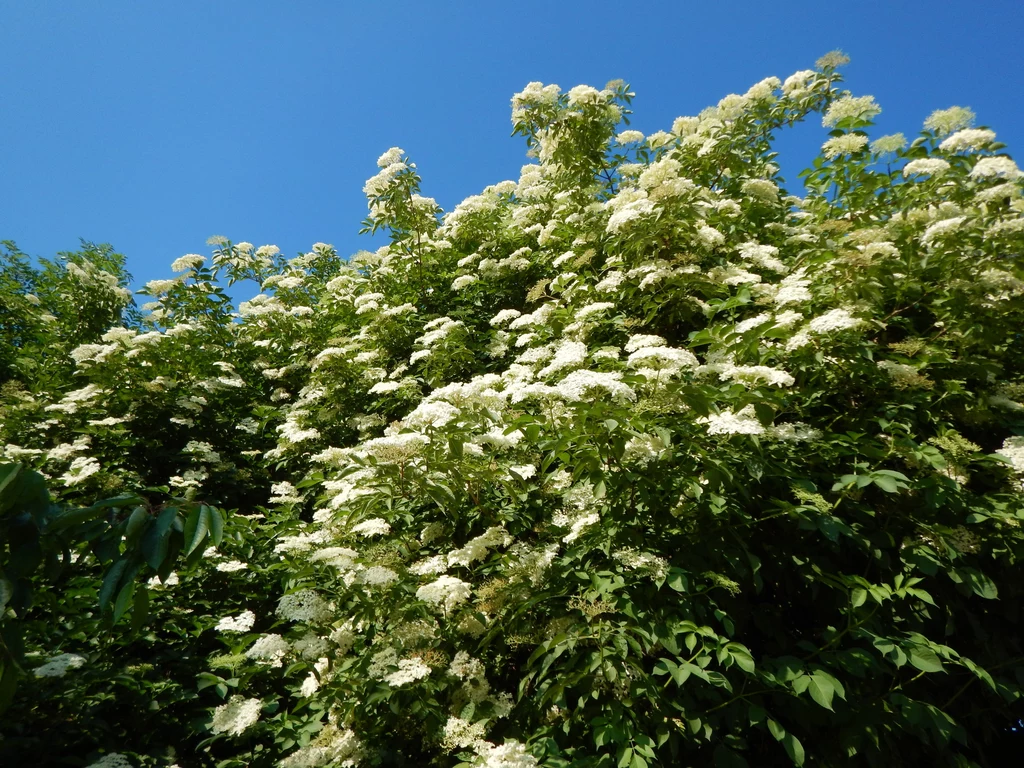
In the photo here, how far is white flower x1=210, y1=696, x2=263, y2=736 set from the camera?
2.41 meters

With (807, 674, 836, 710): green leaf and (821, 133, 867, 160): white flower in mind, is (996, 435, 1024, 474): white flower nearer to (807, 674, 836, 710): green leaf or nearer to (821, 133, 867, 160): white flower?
(807, 674, 836, 710): green leaf

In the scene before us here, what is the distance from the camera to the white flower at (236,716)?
2.41m

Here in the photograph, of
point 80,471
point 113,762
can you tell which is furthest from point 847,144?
point 80,471

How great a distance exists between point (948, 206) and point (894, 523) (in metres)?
1.73

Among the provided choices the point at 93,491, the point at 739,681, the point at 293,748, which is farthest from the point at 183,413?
the point at 739,681

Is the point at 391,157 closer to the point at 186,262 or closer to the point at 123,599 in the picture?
the point at 186,262

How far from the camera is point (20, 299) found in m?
6.48

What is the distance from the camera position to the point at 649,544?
2396 mm

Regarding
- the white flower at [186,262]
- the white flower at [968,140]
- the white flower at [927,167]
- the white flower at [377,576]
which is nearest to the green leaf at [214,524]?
the white flower at [377,576]

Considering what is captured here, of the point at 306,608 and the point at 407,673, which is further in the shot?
the point at 306,608

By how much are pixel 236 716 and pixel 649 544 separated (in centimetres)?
192

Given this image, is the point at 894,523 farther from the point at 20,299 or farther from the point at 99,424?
the point at 20,299

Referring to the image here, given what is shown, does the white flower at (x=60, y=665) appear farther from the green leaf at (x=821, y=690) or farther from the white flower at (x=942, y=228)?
the white flower at (x=942, y=228)

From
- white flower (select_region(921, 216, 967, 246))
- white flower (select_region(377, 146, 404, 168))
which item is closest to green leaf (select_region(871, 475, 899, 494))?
white flower (select_region(921, 216, 967, 246))
